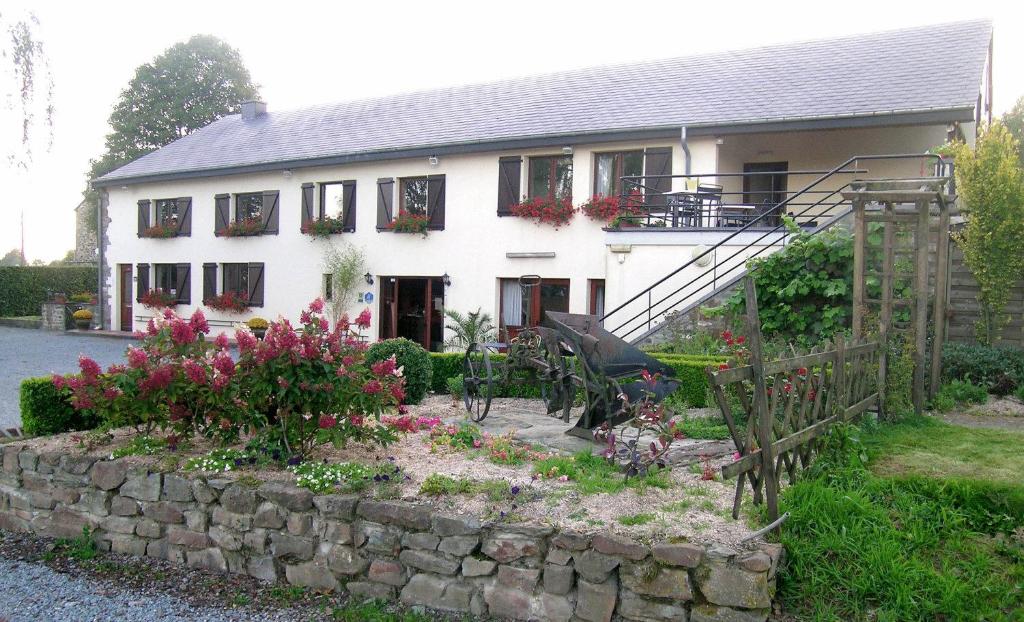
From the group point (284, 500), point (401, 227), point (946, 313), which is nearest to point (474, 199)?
point (401, 227)

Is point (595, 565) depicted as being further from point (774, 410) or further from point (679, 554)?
point (774, 410)

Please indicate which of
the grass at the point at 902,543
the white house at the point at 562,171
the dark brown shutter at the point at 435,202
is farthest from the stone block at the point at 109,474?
the dark brown shutter at the point at 435,202

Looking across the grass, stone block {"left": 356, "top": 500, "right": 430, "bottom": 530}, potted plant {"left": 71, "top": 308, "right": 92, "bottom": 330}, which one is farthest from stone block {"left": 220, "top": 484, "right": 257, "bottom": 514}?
potted plant {"left": 71, "top": 308, "right": 92, "bottom": 330}

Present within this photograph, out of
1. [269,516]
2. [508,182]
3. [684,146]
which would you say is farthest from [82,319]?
[269,516]

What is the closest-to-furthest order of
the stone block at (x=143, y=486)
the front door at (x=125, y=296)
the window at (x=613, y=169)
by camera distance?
the stone block at (x=143, y=486), the window at (x=613, y=169), the front door at (x=125, y=296)

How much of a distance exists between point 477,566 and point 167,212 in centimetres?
2157

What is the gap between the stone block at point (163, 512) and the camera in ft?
18.3

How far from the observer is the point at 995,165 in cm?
934

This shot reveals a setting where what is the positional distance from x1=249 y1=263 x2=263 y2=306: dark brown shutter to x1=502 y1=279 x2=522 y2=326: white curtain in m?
7.65

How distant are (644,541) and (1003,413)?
19.3 ft

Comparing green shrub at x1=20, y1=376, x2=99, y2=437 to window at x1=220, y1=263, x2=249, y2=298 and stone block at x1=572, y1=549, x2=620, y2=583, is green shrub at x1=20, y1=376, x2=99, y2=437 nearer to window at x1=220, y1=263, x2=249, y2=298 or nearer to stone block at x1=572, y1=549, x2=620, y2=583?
stone block at x1=572, y1=549, x2=620, y2=583

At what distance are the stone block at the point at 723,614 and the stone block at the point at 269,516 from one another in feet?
8.89

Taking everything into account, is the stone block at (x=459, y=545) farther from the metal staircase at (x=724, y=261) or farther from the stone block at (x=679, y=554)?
the metal staircase at (x=724, y=261)

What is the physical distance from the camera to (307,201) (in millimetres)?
19484
